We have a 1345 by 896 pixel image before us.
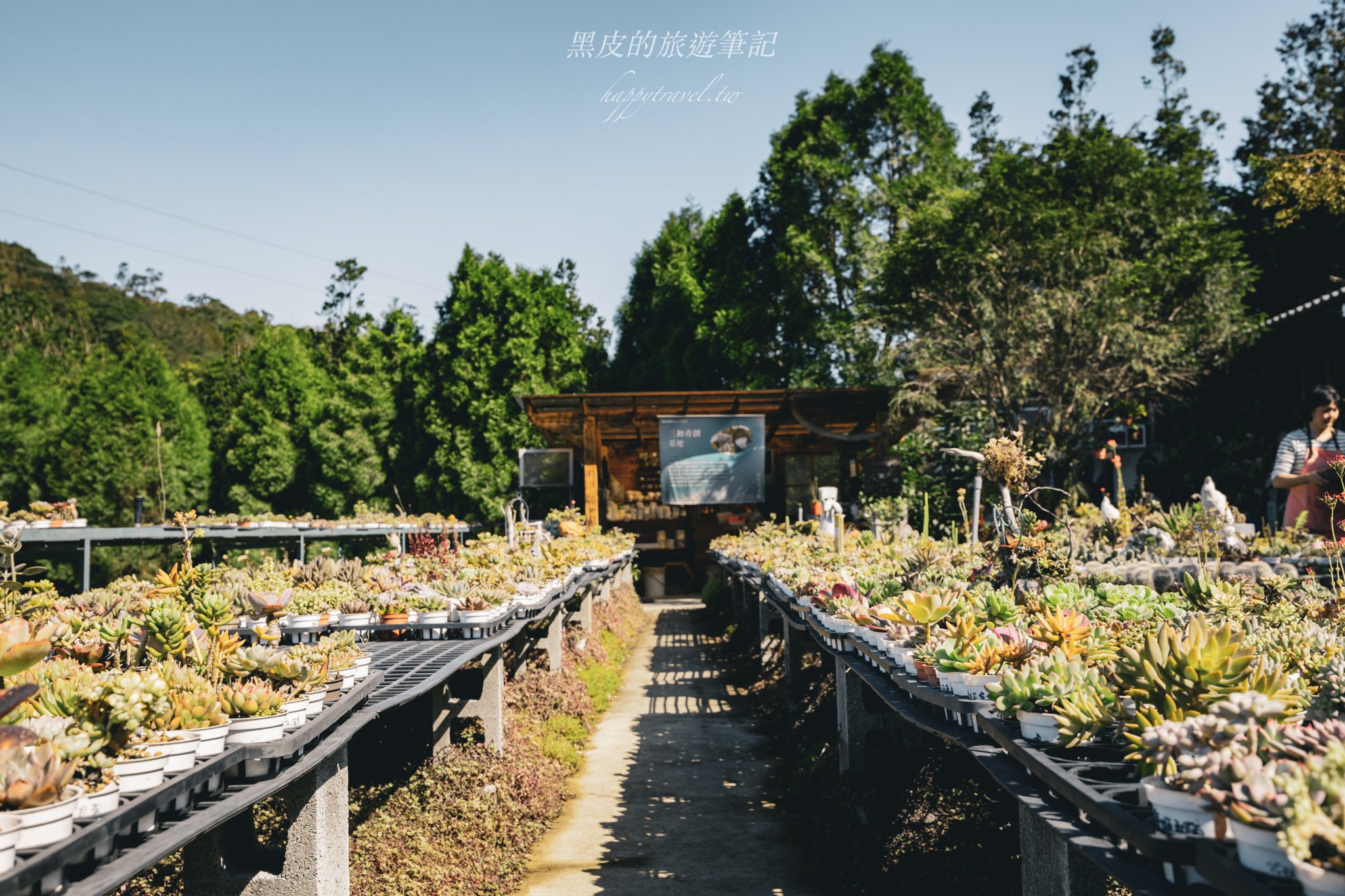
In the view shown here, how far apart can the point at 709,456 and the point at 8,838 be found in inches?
566

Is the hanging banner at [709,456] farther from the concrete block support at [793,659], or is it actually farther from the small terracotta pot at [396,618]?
the small terracotta pot at [396,618]

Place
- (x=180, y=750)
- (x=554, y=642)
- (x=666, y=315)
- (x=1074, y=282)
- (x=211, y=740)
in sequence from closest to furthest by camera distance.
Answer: (x=180, y=750), (x=211, y=740), (x=554, y=642), (x=1074, y=282), (x=666, y=315)

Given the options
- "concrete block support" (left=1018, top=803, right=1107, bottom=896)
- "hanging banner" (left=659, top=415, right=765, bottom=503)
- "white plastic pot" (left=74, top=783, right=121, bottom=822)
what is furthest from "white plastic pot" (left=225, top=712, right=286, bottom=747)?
"hanging banner" (left=659, top=415, right=765, bottom=503)

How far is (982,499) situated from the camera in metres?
14.0

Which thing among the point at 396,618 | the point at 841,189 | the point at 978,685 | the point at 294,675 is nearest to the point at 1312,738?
the point at 978,685

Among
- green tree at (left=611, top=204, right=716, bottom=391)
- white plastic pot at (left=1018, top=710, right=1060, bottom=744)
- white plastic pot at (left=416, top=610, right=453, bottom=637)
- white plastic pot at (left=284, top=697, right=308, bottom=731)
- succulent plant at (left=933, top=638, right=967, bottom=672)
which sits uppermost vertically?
green tree at (left=611, top=204, right=716, bottom=391)

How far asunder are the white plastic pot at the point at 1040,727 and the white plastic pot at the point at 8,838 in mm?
2111

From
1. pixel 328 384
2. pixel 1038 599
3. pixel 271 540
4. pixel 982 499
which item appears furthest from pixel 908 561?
pixel 328 384

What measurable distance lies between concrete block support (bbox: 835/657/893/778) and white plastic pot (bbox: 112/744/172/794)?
3.30 metres

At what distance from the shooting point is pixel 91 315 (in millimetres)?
39750

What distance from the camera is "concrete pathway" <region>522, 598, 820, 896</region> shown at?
13.8 ft

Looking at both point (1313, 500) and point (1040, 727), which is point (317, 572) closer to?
point (1040, 727)

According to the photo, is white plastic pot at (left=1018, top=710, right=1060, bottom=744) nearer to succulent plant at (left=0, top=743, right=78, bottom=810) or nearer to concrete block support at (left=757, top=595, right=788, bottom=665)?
succulent plant at (left=0, top=743, right=78, bottom=810)

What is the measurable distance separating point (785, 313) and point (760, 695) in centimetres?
1631
